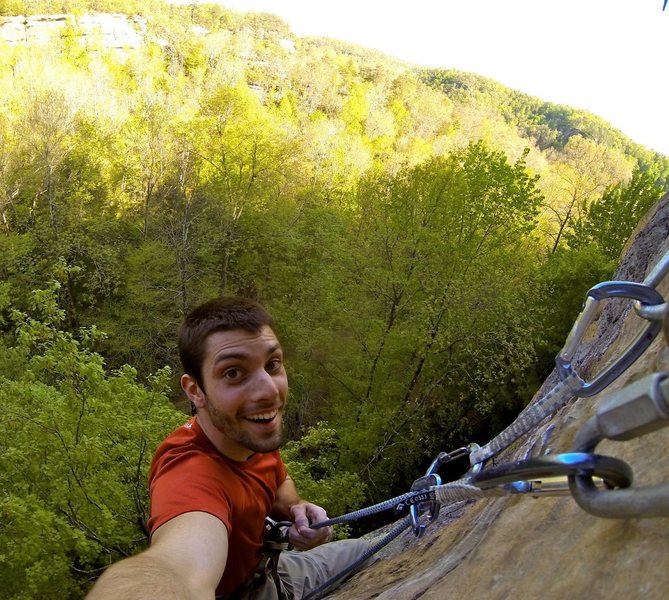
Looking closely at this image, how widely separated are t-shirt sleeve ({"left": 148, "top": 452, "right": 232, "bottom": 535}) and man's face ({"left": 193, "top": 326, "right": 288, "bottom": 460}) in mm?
152

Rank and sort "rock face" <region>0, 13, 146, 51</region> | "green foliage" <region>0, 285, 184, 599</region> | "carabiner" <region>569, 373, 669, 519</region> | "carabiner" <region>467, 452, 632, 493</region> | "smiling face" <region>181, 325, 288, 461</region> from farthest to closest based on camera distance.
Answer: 1. "rock face" <region>0, 13, 146, 51</region>
2. "green foliage" <region>0, 285, 184, 599</region>
3. "smiling face" <region>181, 325, 288, 461</region>
4. "carabiner" <region>467, 452, 632, 493</region>
5. "carabiner" <region>569, 373, 669, 519</region>

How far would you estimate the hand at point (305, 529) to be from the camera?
2205 mm

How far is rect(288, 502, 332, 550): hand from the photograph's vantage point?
2205 millimetres

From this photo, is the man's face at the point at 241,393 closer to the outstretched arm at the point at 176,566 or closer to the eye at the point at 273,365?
the eye at the point at 273,365

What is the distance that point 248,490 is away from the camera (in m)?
2.08

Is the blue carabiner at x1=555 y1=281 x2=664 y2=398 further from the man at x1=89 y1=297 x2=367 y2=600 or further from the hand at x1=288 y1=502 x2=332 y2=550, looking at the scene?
the hand at x1=288 y1=502 x2=332 y2=550

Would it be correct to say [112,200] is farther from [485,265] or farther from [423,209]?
[485,265]

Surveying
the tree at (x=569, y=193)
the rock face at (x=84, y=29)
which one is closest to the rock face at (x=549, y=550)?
the tree at (x=569, y=193)

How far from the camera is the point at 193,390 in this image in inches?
82.9

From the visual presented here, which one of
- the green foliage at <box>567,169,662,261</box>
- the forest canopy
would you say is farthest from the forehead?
the green foliage at <box>567,169,662,261</box>

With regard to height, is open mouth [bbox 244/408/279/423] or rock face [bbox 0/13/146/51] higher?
rock face [bbox 0/13/146/51]

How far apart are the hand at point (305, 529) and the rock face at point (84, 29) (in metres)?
64.4

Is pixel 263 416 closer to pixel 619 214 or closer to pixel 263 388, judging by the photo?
pixel 263 388

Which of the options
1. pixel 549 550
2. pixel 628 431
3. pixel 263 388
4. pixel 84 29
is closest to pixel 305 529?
pixel 263 388
